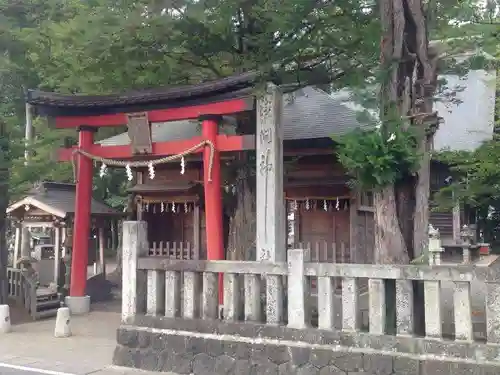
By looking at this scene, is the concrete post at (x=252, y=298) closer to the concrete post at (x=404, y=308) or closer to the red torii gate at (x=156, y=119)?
the concrete post at (x=404, y=308)

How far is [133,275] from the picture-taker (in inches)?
340

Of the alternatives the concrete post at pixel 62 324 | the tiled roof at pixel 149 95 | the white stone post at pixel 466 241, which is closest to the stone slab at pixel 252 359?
the concrete post at pixel 62 324

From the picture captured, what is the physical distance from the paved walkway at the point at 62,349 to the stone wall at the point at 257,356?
17.8 inches

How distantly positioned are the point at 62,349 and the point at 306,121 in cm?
922

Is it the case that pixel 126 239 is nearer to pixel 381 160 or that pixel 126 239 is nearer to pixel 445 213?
pixel 381 160

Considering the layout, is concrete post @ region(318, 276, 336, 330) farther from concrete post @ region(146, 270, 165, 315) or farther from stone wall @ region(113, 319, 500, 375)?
concrete post @ region(146, 270, 165, 315)

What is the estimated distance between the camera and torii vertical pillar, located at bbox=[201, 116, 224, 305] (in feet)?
39.3

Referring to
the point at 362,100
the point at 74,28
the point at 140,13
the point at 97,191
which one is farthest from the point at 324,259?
the point at 97,191

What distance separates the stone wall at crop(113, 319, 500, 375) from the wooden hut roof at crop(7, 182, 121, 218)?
26.3 feet

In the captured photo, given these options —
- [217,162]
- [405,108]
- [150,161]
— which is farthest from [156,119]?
[405,108]

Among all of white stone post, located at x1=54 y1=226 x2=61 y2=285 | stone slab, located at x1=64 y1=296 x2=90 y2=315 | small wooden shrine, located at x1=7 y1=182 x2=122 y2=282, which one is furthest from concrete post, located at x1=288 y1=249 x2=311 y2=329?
white stone post, located at x1=54 y1=226 x2=61 y2=285

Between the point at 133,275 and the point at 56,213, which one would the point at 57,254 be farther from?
the point at 133,275

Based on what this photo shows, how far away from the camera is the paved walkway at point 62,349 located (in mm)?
8688

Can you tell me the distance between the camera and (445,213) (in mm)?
19875
